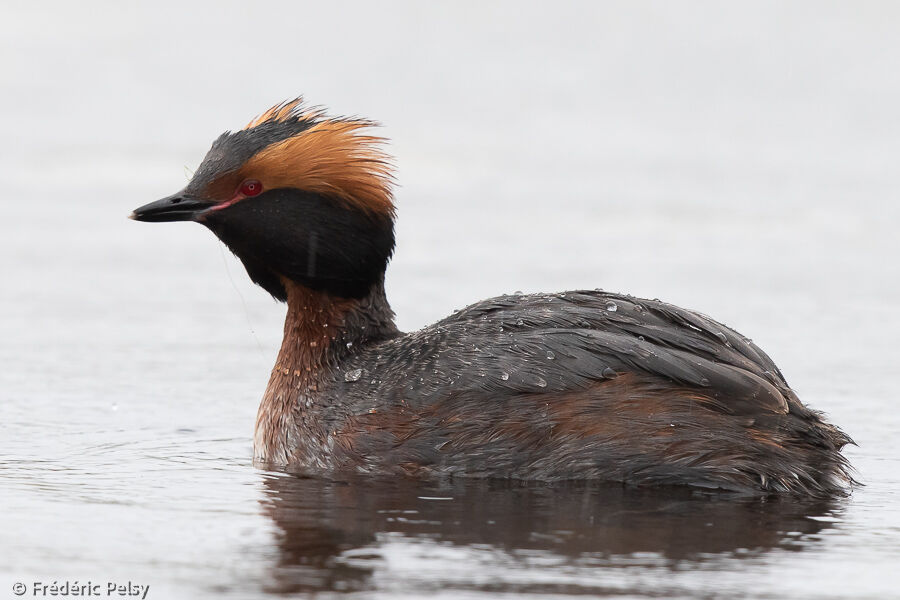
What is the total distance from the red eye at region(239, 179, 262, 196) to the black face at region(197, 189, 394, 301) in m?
0.04

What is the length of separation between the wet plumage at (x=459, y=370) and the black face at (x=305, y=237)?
0.01m

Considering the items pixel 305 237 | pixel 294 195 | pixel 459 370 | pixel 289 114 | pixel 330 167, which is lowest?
pixel 459 370

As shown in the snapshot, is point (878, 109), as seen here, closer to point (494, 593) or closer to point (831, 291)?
point (831, 291)

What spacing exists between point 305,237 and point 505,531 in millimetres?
2611

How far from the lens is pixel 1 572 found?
21.1 ft

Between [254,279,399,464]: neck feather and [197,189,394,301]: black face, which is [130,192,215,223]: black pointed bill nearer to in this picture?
[197,189,394,301]: black face

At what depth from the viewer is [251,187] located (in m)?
9.09

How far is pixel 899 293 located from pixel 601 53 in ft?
26.5

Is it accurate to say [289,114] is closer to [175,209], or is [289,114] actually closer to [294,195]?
[294,195]

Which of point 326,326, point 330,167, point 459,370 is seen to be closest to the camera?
point 459,370

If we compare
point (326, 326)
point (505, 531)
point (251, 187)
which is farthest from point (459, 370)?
point (251, 187)

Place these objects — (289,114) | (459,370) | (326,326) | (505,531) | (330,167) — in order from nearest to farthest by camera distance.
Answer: (505,531) < (459,370) < (330,167) < (289,114) < (326,326)

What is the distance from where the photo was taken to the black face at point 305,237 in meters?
9.08

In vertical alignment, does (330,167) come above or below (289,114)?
below
